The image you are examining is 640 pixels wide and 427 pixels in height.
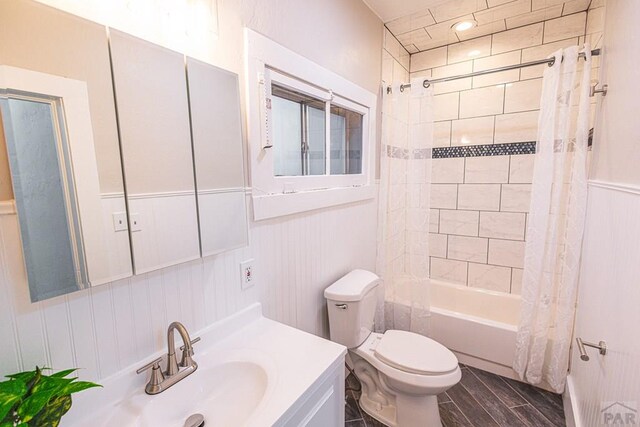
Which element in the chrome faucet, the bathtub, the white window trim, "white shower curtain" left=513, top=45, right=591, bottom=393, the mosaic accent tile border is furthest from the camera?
the mosaic accent tile border

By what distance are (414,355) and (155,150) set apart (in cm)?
159

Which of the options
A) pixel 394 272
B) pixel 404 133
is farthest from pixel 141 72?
pixel 394 272

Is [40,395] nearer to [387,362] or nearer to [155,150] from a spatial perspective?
[155,150]

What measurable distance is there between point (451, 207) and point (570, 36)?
5.00ft

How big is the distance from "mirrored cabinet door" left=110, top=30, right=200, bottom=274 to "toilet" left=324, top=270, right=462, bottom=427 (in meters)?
0.98

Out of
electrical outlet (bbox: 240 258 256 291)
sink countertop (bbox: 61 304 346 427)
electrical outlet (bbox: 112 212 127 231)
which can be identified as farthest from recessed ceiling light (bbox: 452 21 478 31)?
electrical outlet (bbox: 112 212 127 231)

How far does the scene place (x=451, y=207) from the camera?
2.74 m

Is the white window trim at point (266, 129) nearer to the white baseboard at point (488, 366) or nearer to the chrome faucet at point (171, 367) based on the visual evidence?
the chrome faucet at point (171, 367)

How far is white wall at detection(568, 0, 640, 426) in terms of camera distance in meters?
0.86

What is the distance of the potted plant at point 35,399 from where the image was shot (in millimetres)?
504

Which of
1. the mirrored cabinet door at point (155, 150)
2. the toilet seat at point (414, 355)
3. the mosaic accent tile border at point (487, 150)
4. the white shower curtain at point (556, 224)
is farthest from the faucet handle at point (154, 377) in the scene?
the mosaic accent tile border at point (487, 150)

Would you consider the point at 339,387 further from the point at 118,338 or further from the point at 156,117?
the point at 156,117

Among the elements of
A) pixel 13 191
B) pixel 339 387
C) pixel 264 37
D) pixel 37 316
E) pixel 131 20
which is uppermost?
pixel 264 37

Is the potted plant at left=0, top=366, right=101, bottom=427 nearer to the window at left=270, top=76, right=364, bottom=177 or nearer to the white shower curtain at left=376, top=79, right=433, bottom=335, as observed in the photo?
the window at left=270, top=76, right=364, bottom=177
